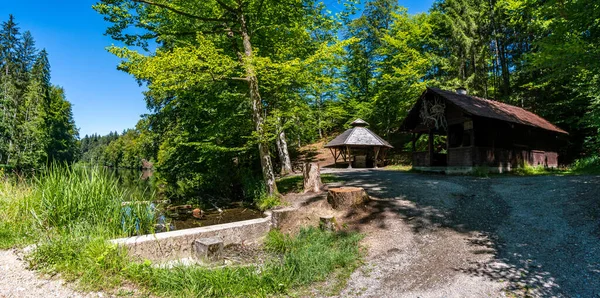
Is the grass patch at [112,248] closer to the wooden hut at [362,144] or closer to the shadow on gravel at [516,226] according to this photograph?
the shadow on gravel at [516,226]

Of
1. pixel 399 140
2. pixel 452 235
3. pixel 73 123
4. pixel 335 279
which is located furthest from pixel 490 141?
pixel 73 123

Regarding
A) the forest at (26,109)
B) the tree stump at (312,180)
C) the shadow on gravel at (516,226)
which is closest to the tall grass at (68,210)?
the shadow on gravel at (516,226)

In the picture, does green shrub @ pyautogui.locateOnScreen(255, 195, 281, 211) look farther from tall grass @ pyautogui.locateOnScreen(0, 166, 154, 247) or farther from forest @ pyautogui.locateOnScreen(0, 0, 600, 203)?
tall grass @ pyautogui.locateOnScreen(0, 166, 154, 247)

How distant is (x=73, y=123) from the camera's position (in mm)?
54625

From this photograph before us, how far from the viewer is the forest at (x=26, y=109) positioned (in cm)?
2988

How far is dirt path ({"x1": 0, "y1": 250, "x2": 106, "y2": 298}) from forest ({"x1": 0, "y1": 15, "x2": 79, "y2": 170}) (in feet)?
84.3

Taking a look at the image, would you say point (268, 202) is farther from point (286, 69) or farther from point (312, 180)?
point (286, 69)

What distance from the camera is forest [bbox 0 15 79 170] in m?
29.9

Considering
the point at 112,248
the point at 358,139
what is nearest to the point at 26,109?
the point at 358,139

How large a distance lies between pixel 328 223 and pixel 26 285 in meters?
4.98

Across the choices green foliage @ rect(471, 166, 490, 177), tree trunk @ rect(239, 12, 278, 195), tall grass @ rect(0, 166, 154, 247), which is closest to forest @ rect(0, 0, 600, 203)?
tree trunk @ rect(239, 12, 278, 195)

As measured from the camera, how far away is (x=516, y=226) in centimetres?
616

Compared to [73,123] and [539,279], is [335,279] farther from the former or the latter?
[73,123]

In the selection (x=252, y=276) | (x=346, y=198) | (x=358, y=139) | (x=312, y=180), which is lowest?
(x=252, y=276)
